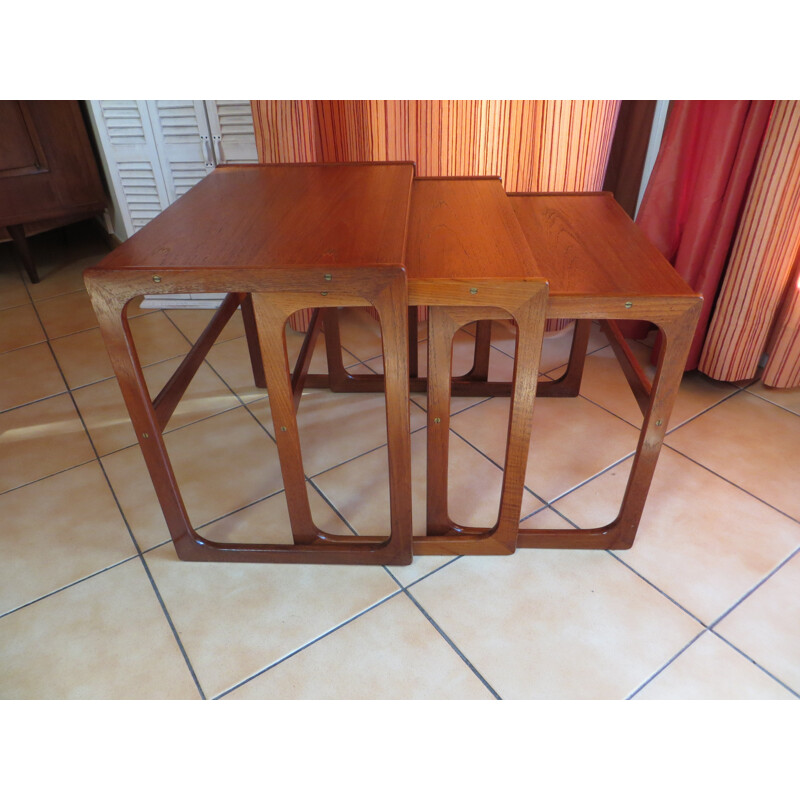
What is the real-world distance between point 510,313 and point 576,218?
1.45ft

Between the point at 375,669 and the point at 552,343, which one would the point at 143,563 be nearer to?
the point at 375,669

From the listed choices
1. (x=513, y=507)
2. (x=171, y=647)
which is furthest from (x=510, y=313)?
(x=171, y=647)

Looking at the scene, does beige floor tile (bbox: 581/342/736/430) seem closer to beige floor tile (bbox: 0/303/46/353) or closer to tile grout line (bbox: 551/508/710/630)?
tile grout line (bbox: 551/508/710/630)

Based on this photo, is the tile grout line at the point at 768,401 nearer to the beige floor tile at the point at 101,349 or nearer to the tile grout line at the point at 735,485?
the tile grout line at the point at 735,485

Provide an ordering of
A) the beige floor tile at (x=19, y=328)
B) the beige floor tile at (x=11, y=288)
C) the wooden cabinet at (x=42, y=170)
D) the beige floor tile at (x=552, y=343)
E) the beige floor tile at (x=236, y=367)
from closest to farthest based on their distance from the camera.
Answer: the beige floor tile at (x=236, y=367), the beige floor tile at (x=552, y=343), the beige floor tile at (x=19, y=328), the wooden cabinet at (x=42, y=170), the beige floor tile at (x=11, y=288)

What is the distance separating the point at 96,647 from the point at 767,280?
5.64ft

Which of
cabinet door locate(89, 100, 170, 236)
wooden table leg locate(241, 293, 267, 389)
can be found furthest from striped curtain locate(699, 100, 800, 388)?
cabinet door locate(89, 100, 170, 236)

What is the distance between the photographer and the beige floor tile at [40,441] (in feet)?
4.96

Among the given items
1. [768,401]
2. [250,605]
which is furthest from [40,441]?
[768,401]

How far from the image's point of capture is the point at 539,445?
60.8 inches

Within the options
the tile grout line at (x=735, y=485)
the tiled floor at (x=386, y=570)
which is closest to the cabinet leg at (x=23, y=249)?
the tiled floor at (x=386, y=570)

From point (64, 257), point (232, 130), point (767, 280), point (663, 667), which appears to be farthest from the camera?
point (64, 257)

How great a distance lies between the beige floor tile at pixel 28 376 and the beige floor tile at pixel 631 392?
1.60 metres

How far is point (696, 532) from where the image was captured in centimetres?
129
